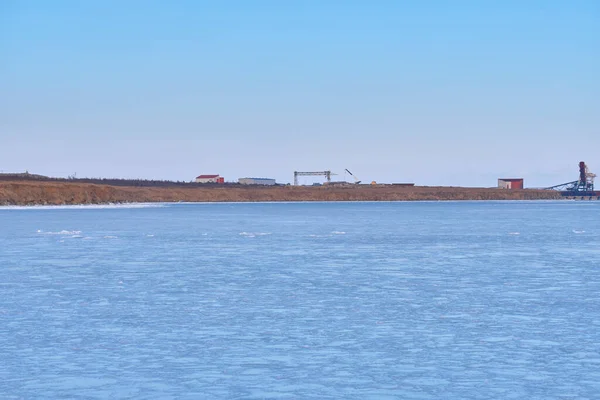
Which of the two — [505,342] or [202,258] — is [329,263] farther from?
[505,342]

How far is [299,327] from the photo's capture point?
1673cm

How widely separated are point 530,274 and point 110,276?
1282 cm

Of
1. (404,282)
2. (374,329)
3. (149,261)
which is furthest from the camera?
(149,261)

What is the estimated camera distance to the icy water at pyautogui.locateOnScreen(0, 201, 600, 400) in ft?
40.5

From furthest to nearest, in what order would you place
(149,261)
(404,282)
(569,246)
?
(569,246) < (149,261) < (404,282)

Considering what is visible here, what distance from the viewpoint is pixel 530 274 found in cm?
2655

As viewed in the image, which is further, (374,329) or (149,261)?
(149,261)

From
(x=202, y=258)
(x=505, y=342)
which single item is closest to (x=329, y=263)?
(x=202, y=258)

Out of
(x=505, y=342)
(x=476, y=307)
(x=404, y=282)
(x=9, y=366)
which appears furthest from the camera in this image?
(x=404, y=282)

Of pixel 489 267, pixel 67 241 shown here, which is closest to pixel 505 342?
pixel 489 267

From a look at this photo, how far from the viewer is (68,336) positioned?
15789 mm

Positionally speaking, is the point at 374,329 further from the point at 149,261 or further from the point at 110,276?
the point at 149,261

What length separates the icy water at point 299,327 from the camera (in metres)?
12.3

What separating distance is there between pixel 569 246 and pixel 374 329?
25.3 metres
